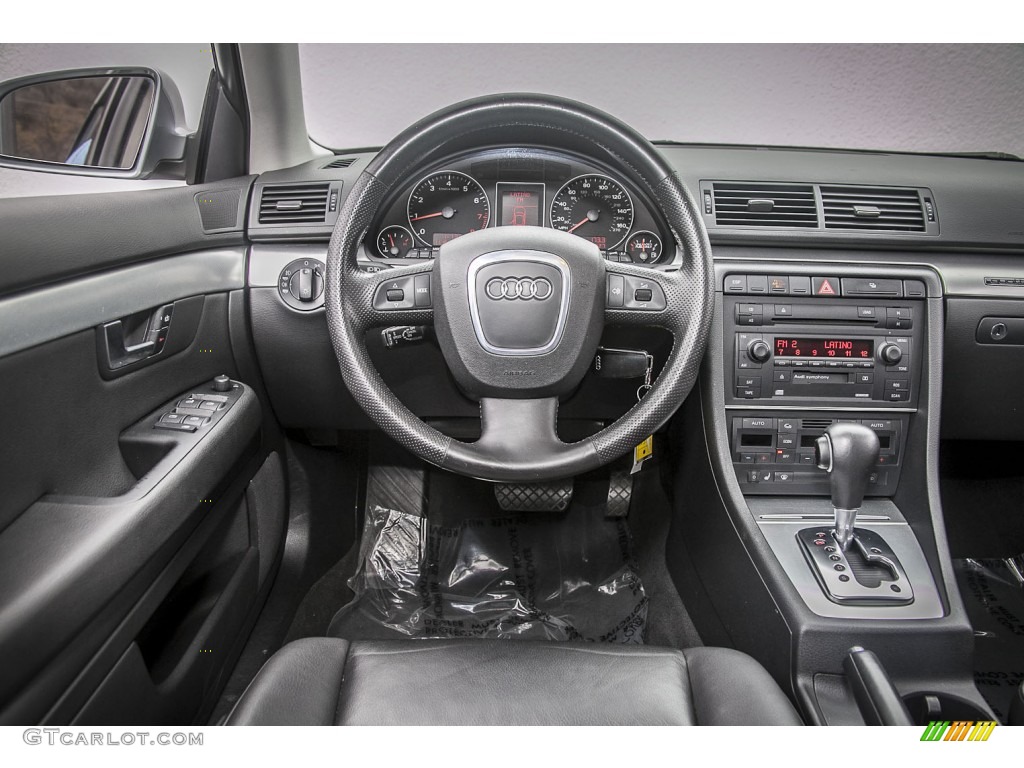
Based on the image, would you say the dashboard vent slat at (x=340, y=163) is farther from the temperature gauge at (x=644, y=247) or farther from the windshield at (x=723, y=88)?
the temperature gauge at (x=644, y=247)

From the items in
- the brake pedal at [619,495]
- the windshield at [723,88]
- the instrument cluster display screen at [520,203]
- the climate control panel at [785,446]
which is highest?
the windshield at [723,88]

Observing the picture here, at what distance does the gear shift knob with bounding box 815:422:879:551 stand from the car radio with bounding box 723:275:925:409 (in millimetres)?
162

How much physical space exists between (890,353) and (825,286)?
181mm

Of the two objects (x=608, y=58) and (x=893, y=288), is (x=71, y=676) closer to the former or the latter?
(x=893, y=288)

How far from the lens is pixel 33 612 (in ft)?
2.62

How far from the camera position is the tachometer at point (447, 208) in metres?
1.39

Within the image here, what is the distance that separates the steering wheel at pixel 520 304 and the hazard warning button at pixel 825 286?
346mm

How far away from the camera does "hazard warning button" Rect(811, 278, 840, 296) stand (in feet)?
4.54

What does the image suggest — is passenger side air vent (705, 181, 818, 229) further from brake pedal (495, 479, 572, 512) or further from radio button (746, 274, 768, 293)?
brake pedal (495, 479, 572, 512)

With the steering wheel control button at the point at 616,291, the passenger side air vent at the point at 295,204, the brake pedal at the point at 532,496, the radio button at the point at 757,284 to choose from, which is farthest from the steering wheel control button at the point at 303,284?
the radio button at the point at 757,284

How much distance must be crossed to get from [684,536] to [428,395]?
0.68m

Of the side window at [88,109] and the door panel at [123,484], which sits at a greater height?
the side window at [88,109]

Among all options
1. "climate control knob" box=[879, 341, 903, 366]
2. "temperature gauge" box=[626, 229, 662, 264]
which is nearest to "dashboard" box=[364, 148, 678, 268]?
"temperature gauge" box=[626, 229, 662, 264]

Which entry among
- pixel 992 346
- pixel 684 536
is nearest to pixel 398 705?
pixel 684 536
